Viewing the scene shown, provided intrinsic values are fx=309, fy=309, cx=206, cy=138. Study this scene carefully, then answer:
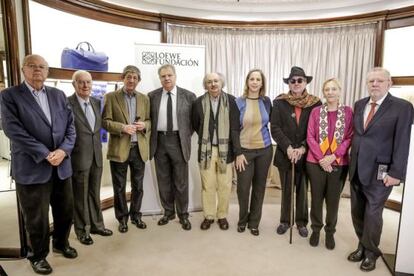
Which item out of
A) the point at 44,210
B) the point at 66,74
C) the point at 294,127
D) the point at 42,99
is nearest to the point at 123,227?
the point at 44,210

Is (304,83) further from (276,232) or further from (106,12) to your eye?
(106,12)

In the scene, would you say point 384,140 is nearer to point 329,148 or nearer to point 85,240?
point 329,148

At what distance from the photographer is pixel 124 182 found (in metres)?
3.11

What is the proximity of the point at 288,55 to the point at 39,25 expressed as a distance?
3.41 meters

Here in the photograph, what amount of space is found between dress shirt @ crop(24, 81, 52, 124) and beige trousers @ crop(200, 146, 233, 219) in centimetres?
150

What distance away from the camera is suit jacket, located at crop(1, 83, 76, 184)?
7.11 feet

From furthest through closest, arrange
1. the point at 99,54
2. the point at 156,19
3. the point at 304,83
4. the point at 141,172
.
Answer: the point at 156,19, the point at 99,54, the point at 141,172, the point at 304,83

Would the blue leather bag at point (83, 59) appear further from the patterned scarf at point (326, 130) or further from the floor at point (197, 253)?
the patterned scarf at point (326, 130)

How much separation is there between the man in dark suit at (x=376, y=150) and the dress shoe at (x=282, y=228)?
78 cm

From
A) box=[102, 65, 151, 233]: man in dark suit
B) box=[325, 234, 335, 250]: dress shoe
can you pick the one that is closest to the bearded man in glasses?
box=[325, 234, 335, 250]: dress shoe

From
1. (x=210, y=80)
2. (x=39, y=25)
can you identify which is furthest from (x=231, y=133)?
(x=39, y=25)

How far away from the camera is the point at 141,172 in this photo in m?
3.16

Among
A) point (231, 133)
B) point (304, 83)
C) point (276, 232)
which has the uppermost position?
point (304, 83)

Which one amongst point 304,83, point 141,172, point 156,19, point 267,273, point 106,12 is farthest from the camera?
point 156,19
